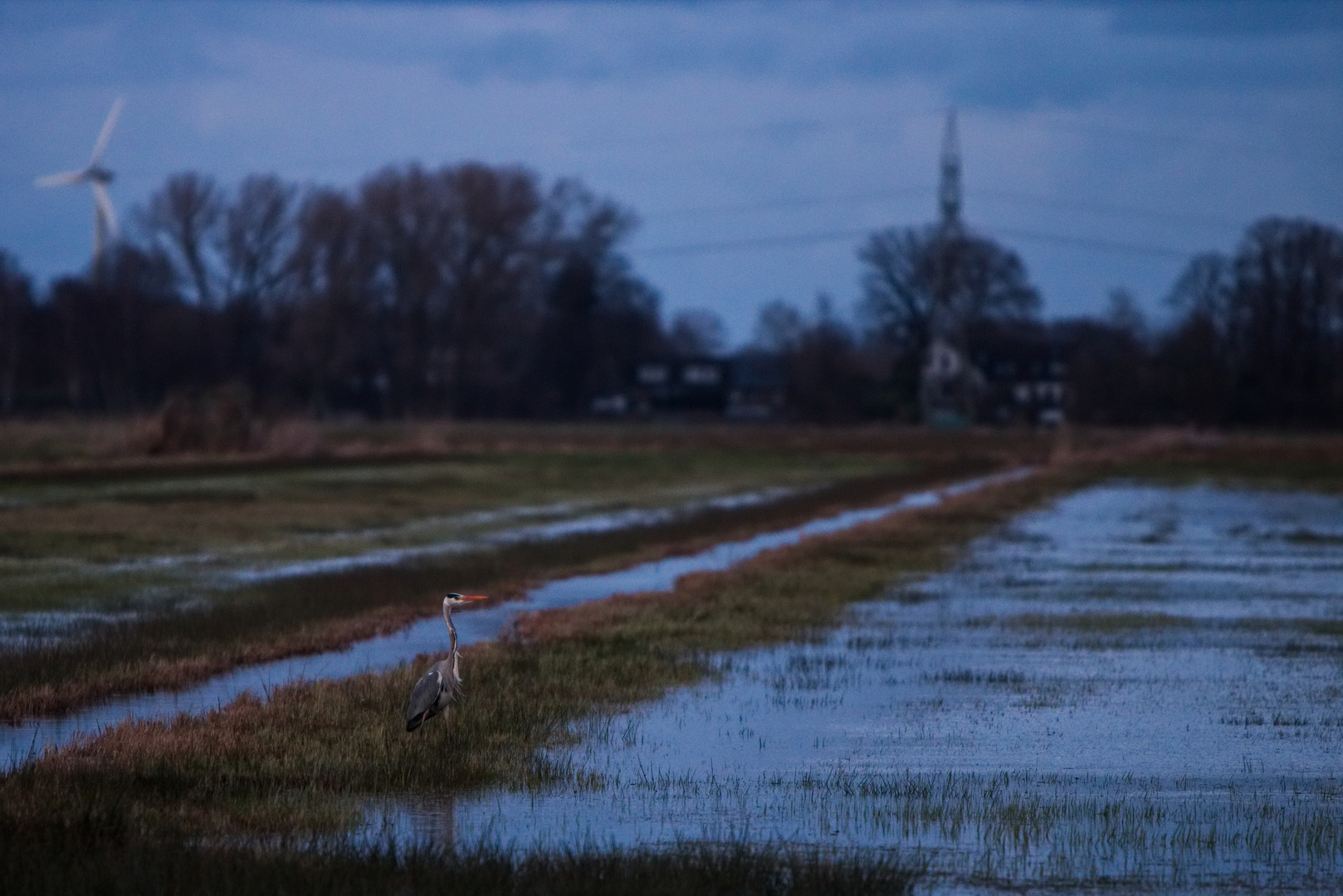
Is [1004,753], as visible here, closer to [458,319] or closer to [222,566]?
[222,566]

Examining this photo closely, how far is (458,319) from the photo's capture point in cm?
11644

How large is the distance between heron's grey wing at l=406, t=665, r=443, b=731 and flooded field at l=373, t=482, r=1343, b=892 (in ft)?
3.05

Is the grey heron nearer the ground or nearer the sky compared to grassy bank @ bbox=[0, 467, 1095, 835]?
nearer the sky

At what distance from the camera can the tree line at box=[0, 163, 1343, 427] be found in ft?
347

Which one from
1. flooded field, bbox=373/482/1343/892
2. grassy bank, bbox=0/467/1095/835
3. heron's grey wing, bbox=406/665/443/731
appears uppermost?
heron's grey wing, bbox=406/665/443/731

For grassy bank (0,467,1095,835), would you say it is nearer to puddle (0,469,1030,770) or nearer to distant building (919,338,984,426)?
puddle (0,469,1030,770)

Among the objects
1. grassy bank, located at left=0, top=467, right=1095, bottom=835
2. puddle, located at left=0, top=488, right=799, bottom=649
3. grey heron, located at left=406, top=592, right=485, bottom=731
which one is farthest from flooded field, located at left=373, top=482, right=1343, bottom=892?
puddle, located at left=0, top=488, right=799, bottom=649

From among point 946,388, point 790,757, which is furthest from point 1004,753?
point 946,388

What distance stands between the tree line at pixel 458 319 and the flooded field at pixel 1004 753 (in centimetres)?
8524

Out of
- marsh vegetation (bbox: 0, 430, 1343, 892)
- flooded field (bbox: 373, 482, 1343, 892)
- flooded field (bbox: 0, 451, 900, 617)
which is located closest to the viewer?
marsh vegetation (bbox: 0, 430, 1343, 892)

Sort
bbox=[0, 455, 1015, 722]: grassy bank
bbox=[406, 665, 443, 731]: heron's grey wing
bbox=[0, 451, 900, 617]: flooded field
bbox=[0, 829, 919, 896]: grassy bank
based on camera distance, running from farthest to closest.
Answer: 1. bbox=[0, 451, 900, 617]: flooded field
2. bbox=[0, 455, 1015, 722]: grassy bank
3. bbox=[406, 665, 443, 731]: heron's grey wing
4. bbox=[0, 829, 919, 896]: grassy bank

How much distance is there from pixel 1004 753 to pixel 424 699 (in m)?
3.88

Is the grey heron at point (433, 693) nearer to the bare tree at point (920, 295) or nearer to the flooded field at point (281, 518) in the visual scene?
the flooded field at point (281, 518)

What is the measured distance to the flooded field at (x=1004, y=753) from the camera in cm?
966
